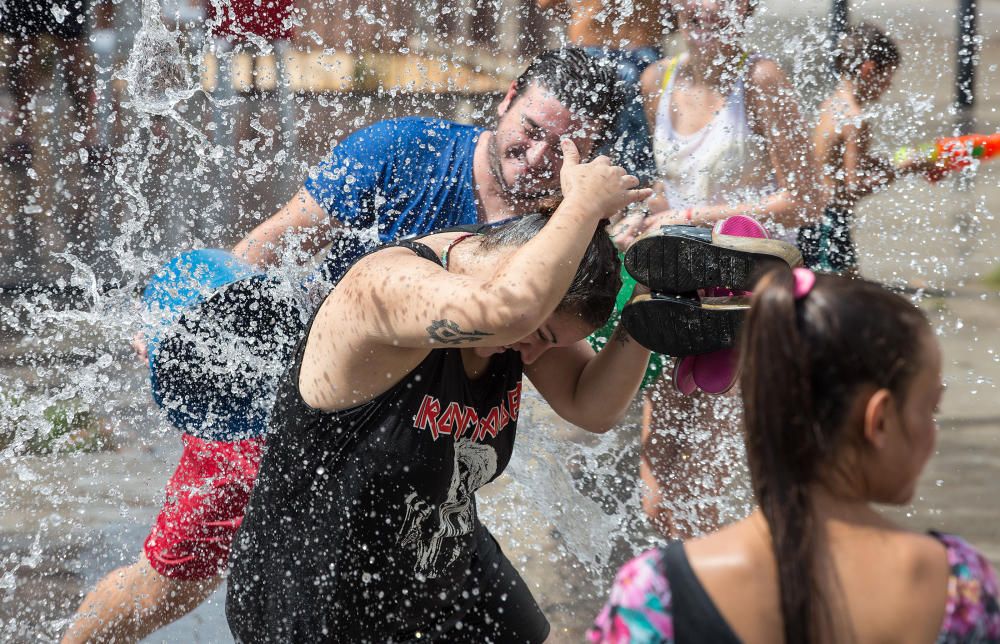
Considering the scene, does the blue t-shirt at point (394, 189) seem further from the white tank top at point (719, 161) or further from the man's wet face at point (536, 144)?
the white tank top at point (719, 161)

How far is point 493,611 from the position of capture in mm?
2188

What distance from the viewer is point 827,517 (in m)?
1.23

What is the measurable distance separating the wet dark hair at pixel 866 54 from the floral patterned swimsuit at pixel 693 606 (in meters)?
2.78

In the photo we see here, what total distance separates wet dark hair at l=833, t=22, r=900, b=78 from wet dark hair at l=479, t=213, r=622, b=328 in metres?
2.22

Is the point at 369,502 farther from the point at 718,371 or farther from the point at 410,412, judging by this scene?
the point at 718,371

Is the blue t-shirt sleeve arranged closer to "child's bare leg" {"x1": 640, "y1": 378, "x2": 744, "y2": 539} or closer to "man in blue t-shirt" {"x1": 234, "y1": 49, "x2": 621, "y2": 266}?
"man in blue t-shirt" {"x1": 234, "y1": 49, "x2": 621, "y2": 266}

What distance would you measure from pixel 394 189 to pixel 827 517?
175 cm

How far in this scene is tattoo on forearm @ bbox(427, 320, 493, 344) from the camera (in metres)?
1.66

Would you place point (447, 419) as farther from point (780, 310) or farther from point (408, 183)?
point (408, 183)

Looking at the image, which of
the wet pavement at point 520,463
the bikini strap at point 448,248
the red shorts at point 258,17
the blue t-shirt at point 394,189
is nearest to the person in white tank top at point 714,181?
the wet pavement at point 520,463

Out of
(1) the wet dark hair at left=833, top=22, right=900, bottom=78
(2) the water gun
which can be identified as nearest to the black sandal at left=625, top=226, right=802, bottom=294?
(1) the wet dark hair at left=833, top=22, right=900, bottom=78

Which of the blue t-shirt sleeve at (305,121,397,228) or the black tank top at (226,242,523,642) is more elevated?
the blue t-shirt sleeve at (305,121,397,228)

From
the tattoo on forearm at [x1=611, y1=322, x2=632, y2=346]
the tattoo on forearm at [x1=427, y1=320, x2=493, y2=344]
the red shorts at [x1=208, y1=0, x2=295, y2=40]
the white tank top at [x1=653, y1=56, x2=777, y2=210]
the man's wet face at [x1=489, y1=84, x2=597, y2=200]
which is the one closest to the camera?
the tattoo on forearm at [x1=427, y1=320, x2=493, y2=344]

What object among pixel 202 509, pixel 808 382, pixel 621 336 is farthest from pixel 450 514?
pixel 808 382
